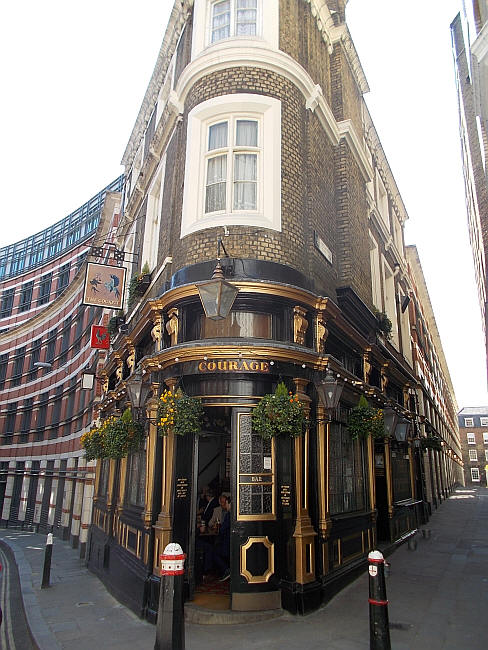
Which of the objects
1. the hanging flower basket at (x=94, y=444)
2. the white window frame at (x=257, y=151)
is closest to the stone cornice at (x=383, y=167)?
the white window frame at (x=257, y=151)

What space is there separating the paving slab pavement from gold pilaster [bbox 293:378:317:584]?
27.2 inches

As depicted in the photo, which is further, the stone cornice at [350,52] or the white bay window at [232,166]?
the stone cornice at [350,52]

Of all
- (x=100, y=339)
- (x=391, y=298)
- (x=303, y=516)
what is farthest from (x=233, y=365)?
(x=391, y=298)

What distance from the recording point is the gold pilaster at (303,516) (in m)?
7.59

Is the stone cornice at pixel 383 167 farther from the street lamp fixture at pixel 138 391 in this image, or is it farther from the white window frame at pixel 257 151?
the street lamp fixture at pixel 138 391

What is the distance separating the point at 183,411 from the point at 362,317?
7031 mm

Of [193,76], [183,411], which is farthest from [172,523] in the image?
[193,76]

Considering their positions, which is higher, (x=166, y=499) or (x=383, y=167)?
(x=383, y=167)

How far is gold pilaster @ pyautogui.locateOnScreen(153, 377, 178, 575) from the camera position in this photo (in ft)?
25.3

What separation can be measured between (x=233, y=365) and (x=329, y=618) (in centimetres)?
417

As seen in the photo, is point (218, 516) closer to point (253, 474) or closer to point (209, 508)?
point (209, 508)

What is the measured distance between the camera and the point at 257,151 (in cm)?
1007

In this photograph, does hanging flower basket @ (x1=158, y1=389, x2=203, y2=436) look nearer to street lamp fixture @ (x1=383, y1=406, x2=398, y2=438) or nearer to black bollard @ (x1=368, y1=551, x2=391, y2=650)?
black bollard @ (x1=368, y1=551, x2=391, y2=650)

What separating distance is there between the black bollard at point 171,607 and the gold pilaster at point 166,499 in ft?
10.3
